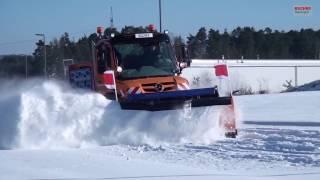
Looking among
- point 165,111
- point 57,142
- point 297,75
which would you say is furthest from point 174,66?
point 297,75

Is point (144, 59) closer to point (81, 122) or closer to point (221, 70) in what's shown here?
point (221, 70)

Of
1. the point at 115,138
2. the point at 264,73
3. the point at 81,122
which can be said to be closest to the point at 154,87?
the point at 115,138

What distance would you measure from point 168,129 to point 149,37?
2.39 m

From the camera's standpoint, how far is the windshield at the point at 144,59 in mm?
12344

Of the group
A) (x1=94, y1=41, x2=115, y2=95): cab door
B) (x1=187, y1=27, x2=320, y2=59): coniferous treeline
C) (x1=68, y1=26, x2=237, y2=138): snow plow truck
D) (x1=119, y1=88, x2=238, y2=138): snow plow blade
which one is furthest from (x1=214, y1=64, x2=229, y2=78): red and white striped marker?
(x1=187, y1=27, x2=320, y2=59): coniferous treeline

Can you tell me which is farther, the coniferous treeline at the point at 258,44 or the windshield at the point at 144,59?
the coniferous treeline at the point at 258,44

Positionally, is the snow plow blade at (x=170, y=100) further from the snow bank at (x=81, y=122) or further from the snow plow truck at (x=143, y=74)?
the snow bank at (x=81, y=122)

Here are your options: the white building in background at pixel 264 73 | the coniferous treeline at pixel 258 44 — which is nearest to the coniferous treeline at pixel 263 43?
the coniferous treeline at pixel 258 44

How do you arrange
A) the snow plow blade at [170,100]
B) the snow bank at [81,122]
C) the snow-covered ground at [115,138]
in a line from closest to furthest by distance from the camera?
1. the snow-covered ground at [115,138]
2. the snow plow blade at [170,100]
3. the snow bank at [81,122]

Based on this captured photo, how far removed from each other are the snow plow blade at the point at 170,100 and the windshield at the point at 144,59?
3.91 ft

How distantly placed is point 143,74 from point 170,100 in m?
1.49

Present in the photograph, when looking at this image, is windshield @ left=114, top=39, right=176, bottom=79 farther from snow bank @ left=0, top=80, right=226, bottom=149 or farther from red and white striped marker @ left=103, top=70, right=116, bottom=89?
snow bank @ left=0, top=80, right=226, bottom=149

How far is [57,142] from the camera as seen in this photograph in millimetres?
11023

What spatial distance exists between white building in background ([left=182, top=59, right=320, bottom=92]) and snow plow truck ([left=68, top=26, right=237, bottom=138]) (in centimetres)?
2761
